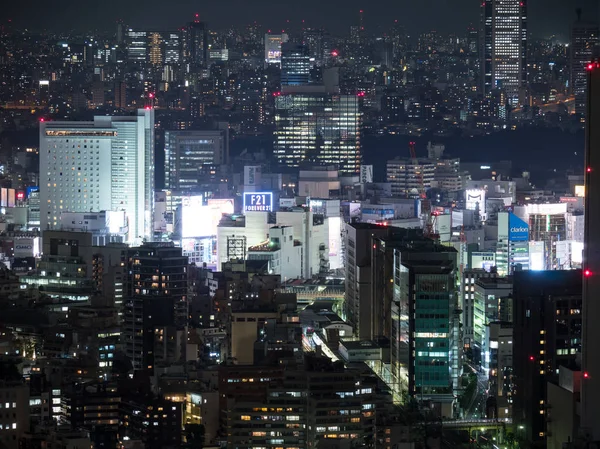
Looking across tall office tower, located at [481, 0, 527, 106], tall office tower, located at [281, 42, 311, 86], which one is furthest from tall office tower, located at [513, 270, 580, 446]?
tall office tower, located at [481, 0, 527, 106]

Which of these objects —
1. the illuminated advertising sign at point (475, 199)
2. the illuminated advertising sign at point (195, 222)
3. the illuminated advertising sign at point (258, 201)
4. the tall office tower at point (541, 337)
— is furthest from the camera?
the illuminated advertising sign at point (475, 199)

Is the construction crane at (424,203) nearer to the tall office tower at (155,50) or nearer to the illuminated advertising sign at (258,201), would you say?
the illuminated advertising sign at (258,201)

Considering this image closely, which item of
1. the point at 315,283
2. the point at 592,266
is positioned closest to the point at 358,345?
the point at 315,283

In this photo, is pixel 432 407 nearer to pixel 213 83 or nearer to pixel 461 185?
pixel 461 185

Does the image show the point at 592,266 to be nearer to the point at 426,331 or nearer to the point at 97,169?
the point at 426,331

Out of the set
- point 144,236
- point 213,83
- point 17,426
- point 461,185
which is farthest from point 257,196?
point 17,426

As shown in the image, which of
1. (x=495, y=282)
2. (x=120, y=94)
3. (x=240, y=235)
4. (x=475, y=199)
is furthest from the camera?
(x=120, y=94)

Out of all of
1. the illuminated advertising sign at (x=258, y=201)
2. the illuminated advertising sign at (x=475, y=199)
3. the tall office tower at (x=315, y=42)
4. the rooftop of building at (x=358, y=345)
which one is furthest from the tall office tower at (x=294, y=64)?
the rooftop of building at (x=358, y=345)
